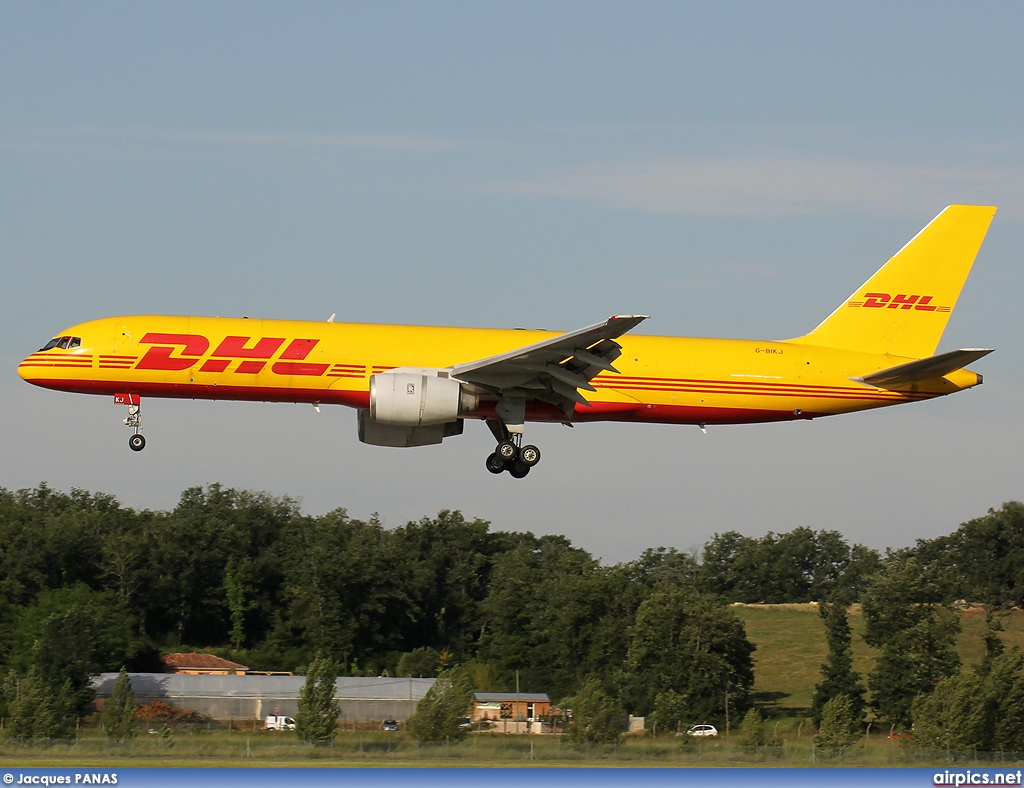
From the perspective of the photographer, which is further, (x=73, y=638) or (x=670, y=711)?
(x=73, y=638)

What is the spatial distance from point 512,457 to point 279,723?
90.7 feet

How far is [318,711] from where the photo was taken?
51.6 meters

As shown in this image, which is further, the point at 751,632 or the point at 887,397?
the point at 751,632

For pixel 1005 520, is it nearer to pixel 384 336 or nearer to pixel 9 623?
pixel 9 623

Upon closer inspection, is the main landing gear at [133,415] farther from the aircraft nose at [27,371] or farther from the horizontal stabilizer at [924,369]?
the horizontal stabilizer at [924,369]

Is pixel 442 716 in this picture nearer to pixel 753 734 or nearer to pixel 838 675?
pixel 753 734

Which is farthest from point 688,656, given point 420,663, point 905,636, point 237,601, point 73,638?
point 237,601

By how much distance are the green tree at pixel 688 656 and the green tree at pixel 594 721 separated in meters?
19.3

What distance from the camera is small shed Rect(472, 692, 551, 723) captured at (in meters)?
66.0

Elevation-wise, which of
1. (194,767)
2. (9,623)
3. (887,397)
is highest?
(887,397)

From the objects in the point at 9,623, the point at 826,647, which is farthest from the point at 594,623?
the point at 9,623

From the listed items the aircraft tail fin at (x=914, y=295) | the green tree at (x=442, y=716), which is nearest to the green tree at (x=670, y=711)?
the green tree at (x=442, y=716)

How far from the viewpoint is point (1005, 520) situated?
404 feet

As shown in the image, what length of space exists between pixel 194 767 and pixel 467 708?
52.4ft
